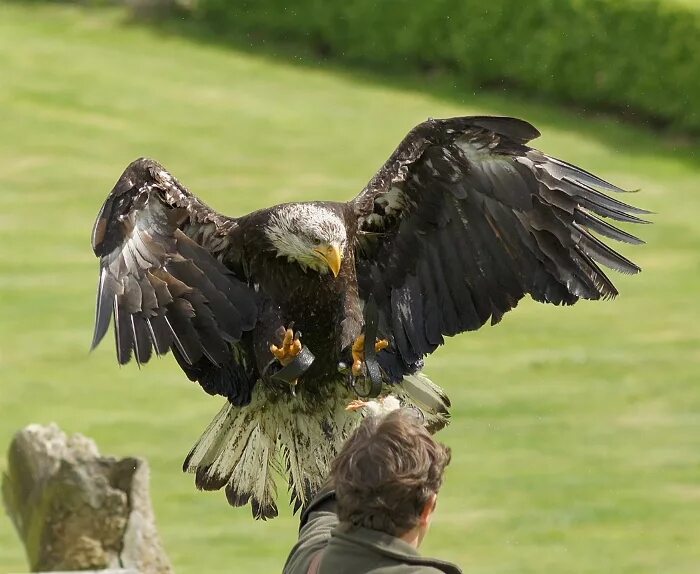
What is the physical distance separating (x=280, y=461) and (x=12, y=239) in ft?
31.2

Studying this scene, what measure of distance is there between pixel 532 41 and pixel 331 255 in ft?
45.3

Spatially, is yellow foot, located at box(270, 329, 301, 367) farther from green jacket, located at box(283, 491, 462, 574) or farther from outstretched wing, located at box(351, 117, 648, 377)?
green jacket, located at box(283, 491, 462, 574)

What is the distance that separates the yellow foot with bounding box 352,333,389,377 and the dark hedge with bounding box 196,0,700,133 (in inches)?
488

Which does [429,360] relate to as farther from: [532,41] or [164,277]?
[532,41]

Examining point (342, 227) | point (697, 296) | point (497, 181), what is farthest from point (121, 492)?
point (697, 296)

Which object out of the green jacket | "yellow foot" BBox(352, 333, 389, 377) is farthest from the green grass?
the green jacket

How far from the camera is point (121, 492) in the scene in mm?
7621

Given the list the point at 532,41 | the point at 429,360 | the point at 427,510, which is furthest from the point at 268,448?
the point at 532,41

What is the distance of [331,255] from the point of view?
6.49 m

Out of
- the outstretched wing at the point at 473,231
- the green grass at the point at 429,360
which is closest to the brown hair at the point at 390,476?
the outstretched wing at the point at 473,231

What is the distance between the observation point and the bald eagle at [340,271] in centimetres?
642

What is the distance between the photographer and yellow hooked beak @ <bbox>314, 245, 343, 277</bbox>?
6.48 meters

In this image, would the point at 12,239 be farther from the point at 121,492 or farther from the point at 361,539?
the point at 361,539

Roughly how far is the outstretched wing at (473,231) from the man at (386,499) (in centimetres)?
238
